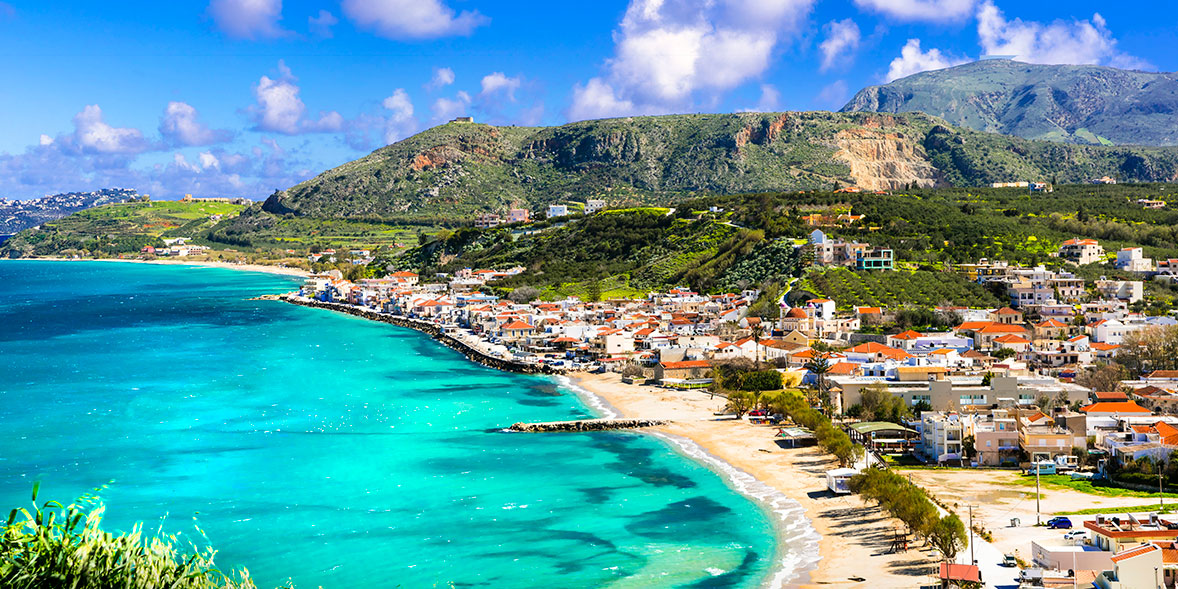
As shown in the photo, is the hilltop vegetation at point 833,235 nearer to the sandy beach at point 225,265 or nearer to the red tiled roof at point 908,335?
the red tiled roof at point 908,335

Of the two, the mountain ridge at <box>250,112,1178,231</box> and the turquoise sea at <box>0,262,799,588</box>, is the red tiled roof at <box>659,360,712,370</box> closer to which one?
the turquoise sea at <box>0,262,799,588</box>

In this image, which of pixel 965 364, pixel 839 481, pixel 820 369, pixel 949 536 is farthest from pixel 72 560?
pixel 965 364

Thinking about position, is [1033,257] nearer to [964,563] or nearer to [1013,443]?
[1013,443]

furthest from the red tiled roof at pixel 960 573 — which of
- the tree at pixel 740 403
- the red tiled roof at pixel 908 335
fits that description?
the red tiled roof at pixel 908 335

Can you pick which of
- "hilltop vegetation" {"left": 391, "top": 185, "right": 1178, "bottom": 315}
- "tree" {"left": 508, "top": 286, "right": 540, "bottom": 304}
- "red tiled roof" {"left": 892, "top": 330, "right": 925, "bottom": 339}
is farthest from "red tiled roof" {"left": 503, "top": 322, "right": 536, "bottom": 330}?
"red tiled roof" {"left": 892, "top": 330, "right": 925, "bottom": 339}

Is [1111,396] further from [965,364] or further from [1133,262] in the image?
[1133,262]
